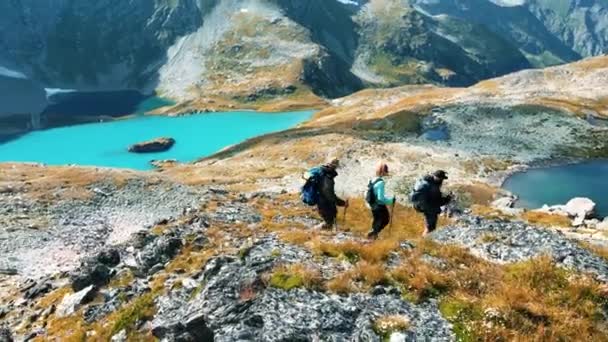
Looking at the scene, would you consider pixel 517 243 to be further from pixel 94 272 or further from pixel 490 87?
pixel 490 87

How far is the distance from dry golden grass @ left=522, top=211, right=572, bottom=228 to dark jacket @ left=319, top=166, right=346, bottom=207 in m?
23.4

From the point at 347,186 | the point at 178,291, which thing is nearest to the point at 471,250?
the point at 178,291

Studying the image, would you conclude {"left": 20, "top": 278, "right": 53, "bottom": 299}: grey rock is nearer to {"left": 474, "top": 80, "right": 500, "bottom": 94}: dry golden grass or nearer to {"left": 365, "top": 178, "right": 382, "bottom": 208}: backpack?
{"left": 365, "top": 178, "right": 382, "bottom": 208}: backpack

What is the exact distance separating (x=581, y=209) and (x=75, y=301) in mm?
43183

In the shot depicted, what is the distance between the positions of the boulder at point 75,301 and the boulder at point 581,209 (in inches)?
1551

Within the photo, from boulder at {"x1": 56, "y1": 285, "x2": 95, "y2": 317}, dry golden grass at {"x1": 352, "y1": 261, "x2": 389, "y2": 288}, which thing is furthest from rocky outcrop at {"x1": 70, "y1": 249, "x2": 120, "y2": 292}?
dry golden grass at {"x1": 352, "y1": 261, "x2": 389, "y2": 288}

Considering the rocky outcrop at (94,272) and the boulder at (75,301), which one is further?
the rocky outcrop at (94,272)

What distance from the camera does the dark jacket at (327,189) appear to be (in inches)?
1037

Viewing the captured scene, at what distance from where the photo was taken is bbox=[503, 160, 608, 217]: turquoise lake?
68000 mm

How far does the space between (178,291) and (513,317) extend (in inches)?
446

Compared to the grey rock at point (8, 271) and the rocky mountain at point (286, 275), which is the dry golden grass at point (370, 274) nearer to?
the rocky mountain at point (286, 275)

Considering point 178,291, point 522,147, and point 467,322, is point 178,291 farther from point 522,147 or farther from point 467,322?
point 522,147

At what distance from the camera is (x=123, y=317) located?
2061 cm

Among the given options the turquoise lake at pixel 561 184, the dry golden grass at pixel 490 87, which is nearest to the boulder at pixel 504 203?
the turquoise lake at pixel 561 184
